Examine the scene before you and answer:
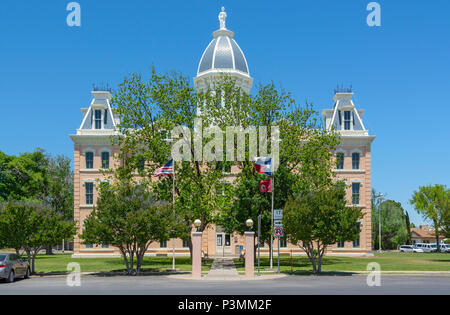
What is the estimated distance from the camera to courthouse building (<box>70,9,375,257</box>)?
54.3 metres

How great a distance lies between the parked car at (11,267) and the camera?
23948 millimetres

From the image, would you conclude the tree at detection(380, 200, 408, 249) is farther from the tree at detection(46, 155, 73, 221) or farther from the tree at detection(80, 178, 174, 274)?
the tree at detection(80, 178, 174, 274)

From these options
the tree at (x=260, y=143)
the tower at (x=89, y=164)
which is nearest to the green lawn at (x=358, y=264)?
the tree at (x=260, y=143)

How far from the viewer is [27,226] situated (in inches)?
1185

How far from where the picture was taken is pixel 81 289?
66.5 ft

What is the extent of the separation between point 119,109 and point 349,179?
2792cm

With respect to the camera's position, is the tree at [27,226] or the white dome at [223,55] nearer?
the tree at [27,226]

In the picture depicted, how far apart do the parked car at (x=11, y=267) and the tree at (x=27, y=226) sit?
3.27 m

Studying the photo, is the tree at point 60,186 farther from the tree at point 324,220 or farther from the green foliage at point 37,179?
the tree at point 324,220

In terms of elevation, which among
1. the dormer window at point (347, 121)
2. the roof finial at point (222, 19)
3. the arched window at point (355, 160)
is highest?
the roof finial at point (222, 19)

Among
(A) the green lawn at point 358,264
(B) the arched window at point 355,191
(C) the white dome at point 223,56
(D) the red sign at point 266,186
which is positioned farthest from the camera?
(C) the white dome at point 223,56
